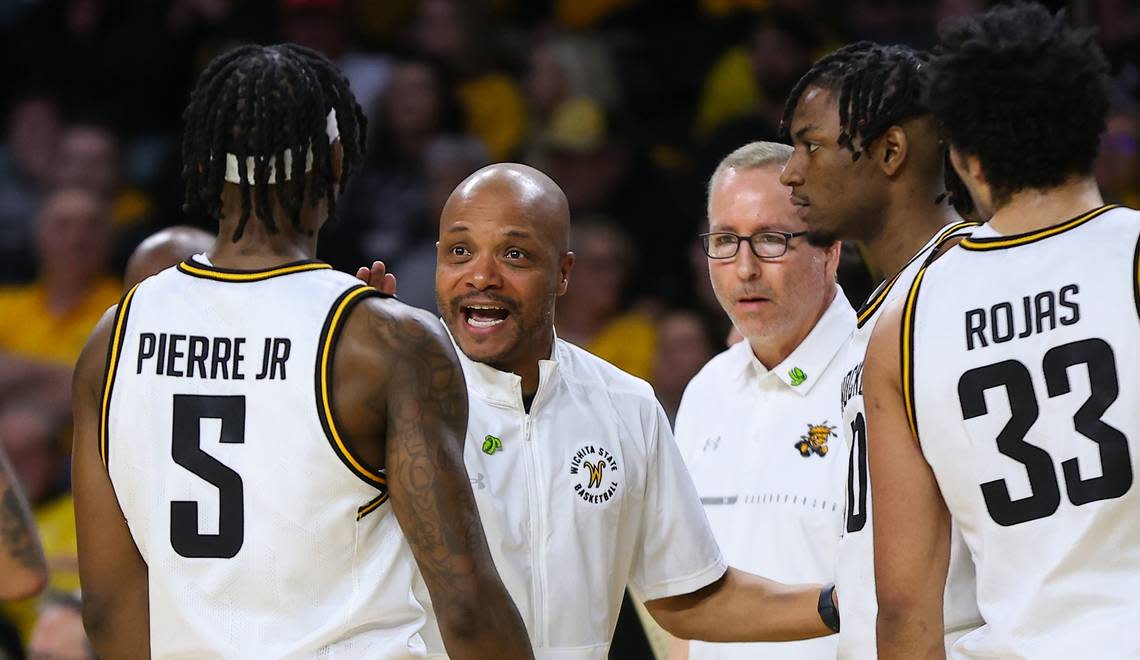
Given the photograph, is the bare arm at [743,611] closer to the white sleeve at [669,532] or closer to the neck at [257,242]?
the white sleeve at [669,532]

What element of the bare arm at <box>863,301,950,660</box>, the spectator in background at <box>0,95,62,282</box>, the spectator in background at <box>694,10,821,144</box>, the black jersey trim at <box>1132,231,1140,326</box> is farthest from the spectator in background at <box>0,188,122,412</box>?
the black jersey trim at <box>1132,231,1140,326</box>

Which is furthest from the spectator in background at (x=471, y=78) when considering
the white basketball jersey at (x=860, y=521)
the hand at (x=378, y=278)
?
the white basketball jersey at (x=860, y=521)

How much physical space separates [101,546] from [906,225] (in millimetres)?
1847

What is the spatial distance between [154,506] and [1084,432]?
1712mm

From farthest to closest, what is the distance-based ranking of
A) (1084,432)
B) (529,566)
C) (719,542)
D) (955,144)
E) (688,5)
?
1. (688,5)
2. (719,542)
3. (529,566)
4. (955,144)
5. (1084,432)

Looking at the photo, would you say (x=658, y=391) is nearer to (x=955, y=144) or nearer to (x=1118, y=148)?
(x=1118, y=148)

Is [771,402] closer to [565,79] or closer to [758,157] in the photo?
[758,157]

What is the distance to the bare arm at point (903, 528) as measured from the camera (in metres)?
2.82

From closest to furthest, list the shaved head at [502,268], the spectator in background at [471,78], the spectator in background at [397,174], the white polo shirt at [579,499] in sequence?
the white polo shirt at [579,499]
the shaved head at [502,268]
the spectator in background at [397,174]
the spectator in background at [471,78]

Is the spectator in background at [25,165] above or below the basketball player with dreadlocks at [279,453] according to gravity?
above

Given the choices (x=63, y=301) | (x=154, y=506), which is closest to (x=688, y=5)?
(x=63, y=301)

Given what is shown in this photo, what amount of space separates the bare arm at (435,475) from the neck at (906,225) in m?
1.09

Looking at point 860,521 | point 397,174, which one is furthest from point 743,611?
point 397,174

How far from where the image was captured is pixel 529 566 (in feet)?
11.0
